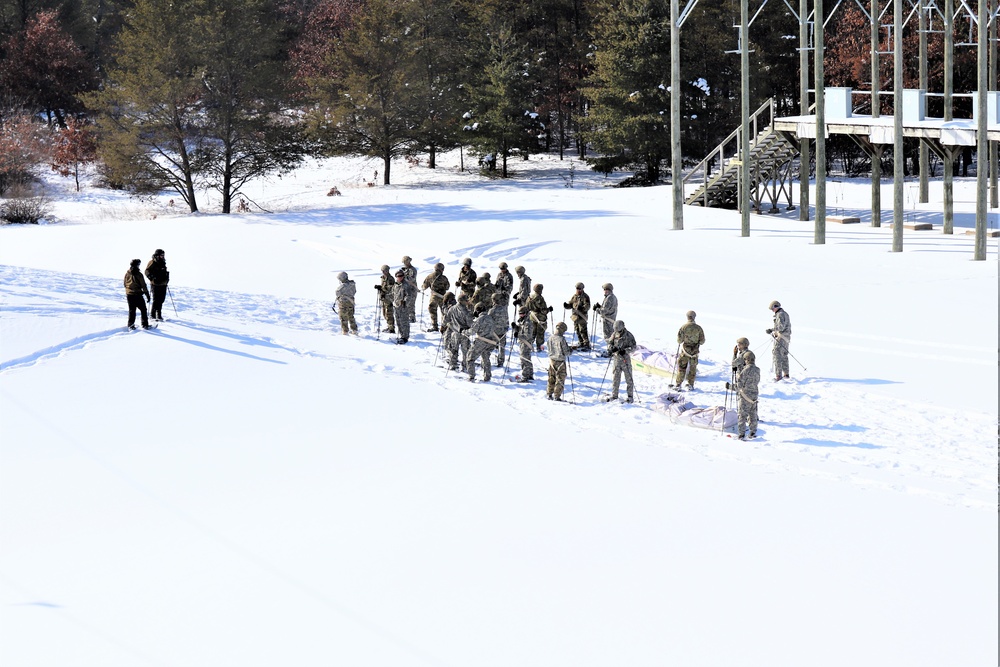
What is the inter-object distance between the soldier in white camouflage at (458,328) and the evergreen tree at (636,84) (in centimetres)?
3006

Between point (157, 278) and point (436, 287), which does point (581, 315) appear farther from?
point (157, 278)

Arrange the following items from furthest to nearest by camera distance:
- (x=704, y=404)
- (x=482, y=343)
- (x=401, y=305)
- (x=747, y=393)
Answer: (x=401, y=305), (x=482, y=343), (x=704, y=404), (x=747, y=393)

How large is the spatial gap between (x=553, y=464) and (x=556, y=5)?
49.6 m

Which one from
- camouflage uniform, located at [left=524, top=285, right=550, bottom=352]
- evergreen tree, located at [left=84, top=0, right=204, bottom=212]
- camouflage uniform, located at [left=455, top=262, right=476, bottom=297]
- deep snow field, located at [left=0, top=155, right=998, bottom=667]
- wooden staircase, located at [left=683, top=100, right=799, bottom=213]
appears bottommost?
deep snow field, located at [left=0, top=155, right=998, bottom=667]

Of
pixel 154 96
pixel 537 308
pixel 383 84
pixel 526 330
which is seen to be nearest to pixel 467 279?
pixel 537 308

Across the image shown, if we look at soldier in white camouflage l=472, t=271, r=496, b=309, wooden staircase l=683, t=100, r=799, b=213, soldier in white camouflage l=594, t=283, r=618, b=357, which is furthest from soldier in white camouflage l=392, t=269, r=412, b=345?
wooden staircase l=683, t=100, r=799, b=213

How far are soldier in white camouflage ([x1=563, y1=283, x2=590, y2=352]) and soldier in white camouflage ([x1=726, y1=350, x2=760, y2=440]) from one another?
5.54 m

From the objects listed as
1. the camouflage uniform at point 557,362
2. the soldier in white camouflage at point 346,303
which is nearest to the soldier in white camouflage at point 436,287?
the soldier in white camouflage at point 346,303

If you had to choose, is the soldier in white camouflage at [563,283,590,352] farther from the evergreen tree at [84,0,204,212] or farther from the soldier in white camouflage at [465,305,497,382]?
the evergreen tree at [84,0,204,212]

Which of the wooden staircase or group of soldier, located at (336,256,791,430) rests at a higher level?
the wooden staircase

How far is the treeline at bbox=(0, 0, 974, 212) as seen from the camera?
43094 millimetres

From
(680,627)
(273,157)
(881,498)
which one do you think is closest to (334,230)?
(273,157)

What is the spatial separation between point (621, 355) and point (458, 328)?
3.27 m

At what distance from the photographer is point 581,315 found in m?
22.5
